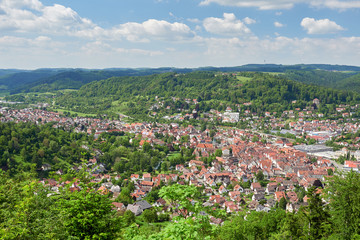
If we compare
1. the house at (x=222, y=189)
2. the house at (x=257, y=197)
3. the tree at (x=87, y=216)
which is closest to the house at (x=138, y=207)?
the house at (x=222, y=189)

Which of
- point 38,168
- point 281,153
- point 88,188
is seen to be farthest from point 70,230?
point 281,153

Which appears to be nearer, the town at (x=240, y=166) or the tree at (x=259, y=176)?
the town at (x=240, y=166)

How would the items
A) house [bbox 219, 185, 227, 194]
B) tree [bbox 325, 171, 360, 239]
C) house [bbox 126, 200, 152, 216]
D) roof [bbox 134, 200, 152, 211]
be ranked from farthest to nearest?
house [bbox 219, 185, 227, 194] → roof [bbox 134, 200, 152, 211] → house [bbox 126, 200, 152, 216] → tree [bbox 325, 171, 360, 239]

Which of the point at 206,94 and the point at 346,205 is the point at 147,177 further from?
the point at 206,94

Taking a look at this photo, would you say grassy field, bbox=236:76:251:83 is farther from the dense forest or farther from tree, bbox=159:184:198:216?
tree, bbox=159:184:198:216

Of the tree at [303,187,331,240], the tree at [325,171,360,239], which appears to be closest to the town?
the tree at [303,187,331,240]

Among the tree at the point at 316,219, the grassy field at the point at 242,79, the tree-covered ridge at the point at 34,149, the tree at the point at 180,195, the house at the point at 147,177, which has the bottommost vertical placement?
the house at the point at 147,177

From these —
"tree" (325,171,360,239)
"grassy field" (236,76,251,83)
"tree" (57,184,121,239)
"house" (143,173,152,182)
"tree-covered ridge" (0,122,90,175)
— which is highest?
"grassy field" (236,76,251,83)

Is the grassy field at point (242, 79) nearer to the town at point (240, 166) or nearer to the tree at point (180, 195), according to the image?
the town at point (240, 166)

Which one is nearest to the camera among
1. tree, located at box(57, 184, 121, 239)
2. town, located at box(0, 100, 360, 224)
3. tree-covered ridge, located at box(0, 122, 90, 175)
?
tree, located at box(57, 184, 121, 239)
